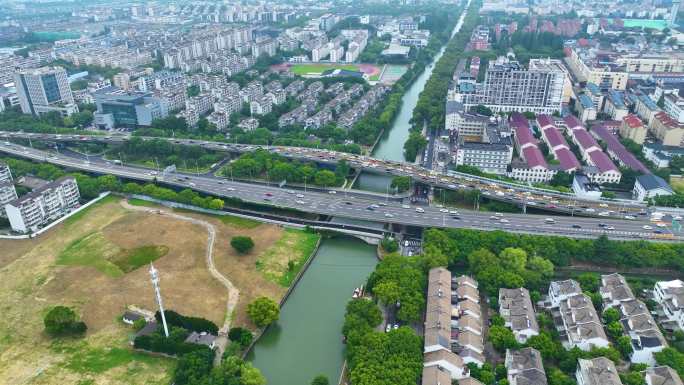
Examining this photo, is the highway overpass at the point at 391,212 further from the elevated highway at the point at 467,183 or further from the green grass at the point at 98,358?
the green grass at the point at 98,358

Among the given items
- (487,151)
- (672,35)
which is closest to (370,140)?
(487,151)

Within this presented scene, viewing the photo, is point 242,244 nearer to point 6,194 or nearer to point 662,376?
point 6,194

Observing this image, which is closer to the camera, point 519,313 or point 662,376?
point 662,376

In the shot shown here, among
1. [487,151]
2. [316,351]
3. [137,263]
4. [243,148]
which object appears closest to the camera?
[316,351]

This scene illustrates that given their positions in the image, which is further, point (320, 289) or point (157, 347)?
point (320, 289)

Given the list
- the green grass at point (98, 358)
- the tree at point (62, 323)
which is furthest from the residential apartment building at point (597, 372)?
the tree at point (62, 323)

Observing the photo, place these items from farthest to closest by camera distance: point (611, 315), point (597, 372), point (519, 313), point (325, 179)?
point (325, 179) < point (611, 315) < point (519, 313) < point (597, 372)

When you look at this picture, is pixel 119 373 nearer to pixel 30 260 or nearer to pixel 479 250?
pixel 30 260

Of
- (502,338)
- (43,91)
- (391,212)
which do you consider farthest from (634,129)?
(43,91)
